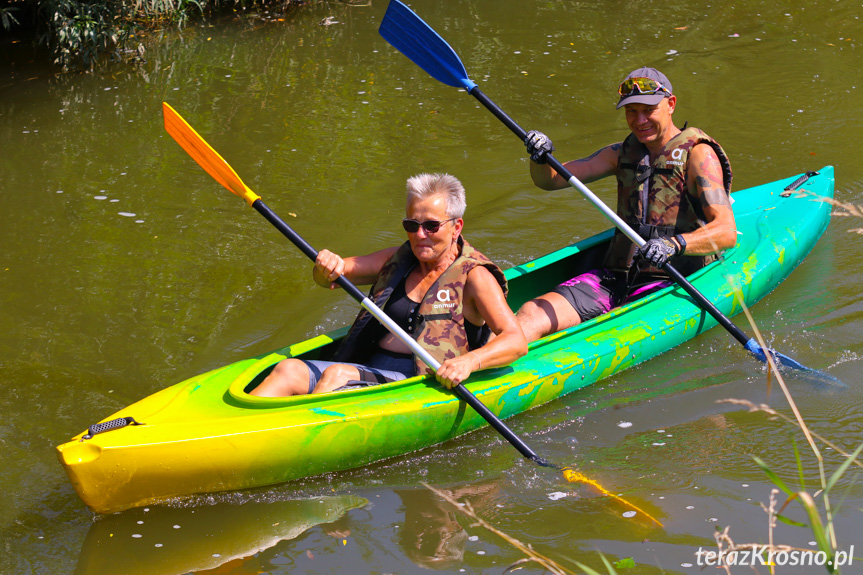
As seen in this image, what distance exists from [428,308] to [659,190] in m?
1.51

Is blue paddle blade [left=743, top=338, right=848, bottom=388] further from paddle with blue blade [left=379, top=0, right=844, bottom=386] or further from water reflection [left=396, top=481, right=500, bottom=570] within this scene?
water reflection [left=396, top=481, right=500, bottom=570]

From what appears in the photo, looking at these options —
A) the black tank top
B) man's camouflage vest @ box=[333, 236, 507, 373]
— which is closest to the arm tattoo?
man's camouflage vest @ box=[333, 236, 507, 373]

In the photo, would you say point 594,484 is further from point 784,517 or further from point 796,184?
point 796,184

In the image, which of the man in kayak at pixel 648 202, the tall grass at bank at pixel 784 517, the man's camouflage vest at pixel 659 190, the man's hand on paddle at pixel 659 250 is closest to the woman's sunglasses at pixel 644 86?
the man in kayak at pixel 648 202

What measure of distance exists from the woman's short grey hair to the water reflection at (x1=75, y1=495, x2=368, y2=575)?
1.26 metres

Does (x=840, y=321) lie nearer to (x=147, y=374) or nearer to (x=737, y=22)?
(x=147, y=374)

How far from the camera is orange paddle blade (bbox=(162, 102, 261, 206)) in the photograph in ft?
13.2

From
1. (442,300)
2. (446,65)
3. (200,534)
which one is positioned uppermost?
(446,65)

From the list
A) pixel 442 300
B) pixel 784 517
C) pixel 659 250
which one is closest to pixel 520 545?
pixel 784 517

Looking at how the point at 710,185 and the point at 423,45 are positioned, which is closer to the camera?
the point at 710,185

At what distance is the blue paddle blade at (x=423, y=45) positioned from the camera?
16.4ft

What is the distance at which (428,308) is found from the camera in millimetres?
3768

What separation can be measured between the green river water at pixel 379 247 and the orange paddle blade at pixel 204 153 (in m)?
1.10

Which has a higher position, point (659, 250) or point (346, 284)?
point (659, 250)
